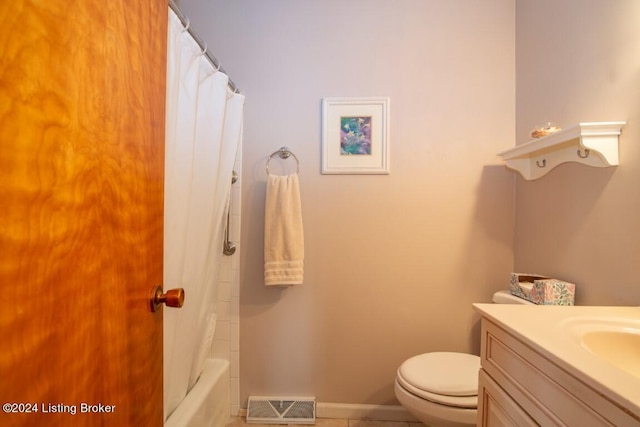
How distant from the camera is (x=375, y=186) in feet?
4.96

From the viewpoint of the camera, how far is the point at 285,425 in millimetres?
1396

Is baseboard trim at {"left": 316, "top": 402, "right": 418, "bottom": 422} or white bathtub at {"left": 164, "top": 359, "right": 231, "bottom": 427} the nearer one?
white bathtub at {"left": 164, "top": 359, "right": 231, "bottom": 427}

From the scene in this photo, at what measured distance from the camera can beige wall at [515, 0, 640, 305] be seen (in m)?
0.89

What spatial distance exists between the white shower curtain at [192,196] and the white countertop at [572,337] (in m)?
Result: 1.03

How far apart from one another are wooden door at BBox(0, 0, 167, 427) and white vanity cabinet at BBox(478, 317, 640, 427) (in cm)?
86

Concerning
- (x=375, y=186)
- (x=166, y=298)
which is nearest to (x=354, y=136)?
(x=375, y=186)

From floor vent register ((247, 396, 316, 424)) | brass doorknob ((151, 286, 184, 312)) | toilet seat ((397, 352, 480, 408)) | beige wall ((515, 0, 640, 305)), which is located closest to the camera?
brass doorknob ((151, 286, 184, 312))

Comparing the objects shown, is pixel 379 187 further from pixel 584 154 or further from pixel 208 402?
pixel 208 402

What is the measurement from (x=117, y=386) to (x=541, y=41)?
2016 mm

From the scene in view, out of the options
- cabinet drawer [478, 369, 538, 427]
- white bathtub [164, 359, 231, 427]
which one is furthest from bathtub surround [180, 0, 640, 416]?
cabinet drawer [478, 369, 538, 427]

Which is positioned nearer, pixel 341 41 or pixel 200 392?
pixel 200 392

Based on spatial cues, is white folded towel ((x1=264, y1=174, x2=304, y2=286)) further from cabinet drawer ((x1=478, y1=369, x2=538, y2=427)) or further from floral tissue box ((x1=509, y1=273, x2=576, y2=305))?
floral tissue box ((x1=509, y1=273, x2=576, y2=305))

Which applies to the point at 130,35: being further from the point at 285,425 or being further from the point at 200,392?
the point at 285,425

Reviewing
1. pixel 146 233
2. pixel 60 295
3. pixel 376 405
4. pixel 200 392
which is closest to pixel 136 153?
pixel 146 233
